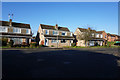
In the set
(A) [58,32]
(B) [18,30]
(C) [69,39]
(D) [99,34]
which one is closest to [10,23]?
(B) [18,30]

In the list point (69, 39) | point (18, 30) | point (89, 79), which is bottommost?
point (89, 79)

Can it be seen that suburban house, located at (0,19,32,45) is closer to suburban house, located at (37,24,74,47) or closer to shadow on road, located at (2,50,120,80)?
suburban house, located at (37,24,74,47)

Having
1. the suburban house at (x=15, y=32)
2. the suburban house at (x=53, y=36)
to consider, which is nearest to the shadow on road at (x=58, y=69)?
the suburban house at (x=15, y=32)

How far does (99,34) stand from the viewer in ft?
159

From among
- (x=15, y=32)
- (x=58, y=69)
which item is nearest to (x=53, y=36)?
(x=15, y=32)

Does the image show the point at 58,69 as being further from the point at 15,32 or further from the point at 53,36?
the point at 53,36

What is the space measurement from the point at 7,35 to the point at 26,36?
528 centimetres

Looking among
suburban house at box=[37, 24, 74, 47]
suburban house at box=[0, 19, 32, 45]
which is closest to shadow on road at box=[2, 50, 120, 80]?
suburban house at box=[0, 19, 32, 45]

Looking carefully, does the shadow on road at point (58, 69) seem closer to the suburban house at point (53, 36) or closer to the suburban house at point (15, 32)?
the suburban house at point (15, 32)

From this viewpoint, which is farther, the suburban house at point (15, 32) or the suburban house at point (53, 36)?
the suburban house at point (53, 36)

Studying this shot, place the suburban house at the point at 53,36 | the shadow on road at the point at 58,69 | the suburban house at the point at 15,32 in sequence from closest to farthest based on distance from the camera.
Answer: the shadow on road at the point at 58,69 → the suburban house at the point at 15,32 → the suburban house at the point at 53,36

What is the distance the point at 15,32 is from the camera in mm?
30422

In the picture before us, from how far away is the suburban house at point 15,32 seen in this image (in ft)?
93.2

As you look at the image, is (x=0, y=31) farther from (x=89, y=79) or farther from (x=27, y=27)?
(x=89, y=79)
